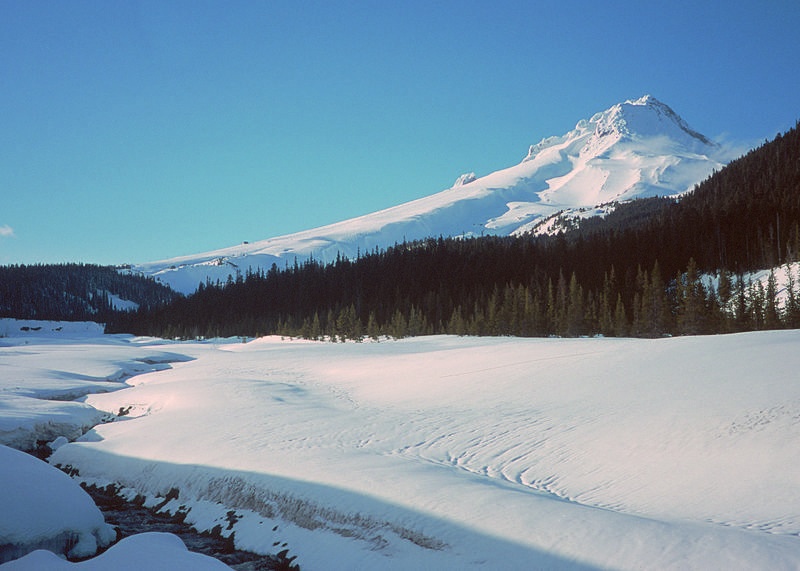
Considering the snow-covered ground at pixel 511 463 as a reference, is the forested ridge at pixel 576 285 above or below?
above

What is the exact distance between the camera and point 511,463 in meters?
14.4

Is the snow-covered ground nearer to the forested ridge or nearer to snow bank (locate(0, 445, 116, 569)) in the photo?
snow bank (locate(0, 445, 116, 569))

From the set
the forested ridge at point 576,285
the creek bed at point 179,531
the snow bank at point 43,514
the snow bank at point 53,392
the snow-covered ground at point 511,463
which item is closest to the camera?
the snow-covered ground at point 511,463

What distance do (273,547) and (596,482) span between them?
7.67 m

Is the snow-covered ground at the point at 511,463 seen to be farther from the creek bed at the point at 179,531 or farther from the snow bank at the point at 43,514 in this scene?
the snow bank at the point at 43,514

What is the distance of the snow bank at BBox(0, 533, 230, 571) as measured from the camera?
8188 mm

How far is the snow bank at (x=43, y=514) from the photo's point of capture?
9844mm

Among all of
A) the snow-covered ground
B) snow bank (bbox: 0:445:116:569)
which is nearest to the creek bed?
the snow-covered ground

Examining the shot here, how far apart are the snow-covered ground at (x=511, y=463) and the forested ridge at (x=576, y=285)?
1756 inches

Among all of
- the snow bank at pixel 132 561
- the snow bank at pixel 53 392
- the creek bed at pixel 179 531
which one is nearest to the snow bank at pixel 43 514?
the creek bed at pixel 179 531

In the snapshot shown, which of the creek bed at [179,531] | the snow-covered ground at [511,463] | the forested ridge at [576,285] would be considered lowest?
the creek bed at [179,531]

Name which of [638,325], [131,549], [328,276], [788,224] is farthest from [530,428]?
[328,276]

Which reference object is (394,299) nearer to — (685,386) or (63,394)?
(63,394)

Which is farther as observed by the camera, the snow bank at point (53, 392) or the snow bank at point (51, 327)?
the snow bank at point (51, 327)
